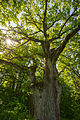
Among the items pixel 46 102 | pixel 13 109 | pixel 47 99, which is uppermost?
pixel 47 99

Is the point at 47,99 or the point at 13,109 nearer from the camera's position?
the point at 47,99

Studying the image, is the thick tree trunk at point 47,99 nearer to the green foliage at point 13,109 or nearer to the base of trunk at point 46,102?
the base of trunk at point 46,102

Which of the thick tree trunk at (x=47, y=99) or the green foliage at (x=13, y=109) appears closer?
the green foliage at (x=13, y=109)

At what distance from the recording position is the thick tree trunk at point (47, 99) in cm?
467

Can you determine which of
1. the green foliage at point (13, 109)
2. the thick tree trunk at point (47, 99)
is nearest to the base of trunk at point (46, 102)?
the thick tree trunk at point (47, 99)

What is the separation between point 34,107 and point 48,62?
10.7ft

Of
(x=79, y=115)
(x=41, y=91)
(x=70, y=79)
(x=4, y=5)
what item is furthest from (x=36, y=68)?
(x=79, y=115)

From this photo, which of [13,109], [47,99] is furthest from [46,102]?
[13,109]

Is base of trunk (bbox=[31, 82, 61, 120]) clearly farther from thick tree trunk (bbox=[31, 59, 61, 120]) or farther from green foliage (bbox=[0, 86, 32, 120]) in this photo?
green foliage (bbox=[0, 86, 32, 120])

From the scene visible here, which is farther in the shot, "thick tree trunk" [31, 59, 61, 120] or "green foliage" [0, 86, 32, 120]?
"thick tree trunk" [31, 59, 61, 120]

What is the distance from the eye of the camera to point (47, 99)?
502 centimetres

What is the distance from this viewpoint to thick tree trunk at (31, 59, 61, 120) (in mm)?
4665

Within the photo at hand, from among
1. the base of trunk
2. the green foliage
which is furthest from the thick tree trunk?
the green foliage

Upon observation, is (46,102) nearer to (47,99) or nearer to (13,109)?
(47,99)
